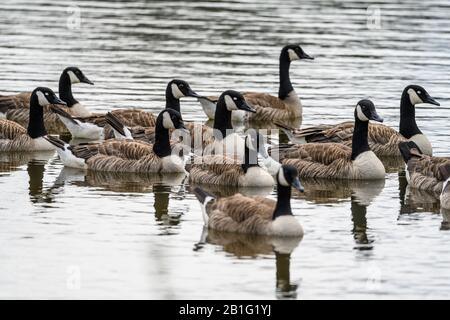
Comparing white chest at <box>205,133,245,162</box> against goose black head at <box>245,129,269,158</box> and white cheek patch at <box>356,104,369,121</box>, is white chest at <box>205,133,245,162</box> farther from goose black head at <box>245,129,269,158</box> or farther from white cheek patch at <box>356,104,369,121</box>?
white cheek patch at <box>356,104,369,121</box>

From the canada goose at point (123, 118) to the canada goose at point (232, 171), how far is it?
9.90 ft

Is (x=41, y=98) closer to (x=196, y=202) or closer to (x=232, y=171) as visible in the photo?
(x=232, y=171)

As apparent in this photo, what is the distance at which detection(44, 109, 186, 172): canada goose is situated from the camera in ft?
71.5

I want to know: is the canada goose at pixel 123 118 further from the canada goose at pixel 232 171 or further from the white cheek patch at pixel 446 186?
the white cheek patch at pixel 446 186

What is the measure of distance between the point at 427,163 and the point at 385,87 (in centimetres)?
1079

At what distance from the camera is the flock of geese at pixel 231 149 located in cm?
1758

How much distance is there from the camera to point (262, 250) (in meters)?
16.6

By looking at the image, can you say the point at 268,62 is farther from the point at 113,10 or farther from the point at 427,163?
the point at 427,163

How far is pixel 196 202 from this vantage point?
64.6 feet

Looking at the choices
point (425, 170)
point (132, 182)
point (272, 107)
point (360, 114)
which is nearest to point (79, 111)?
point (272, 107)

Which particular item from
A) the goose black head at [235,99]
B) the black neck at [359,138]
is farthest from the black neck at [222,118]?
the black neck at [359,138]

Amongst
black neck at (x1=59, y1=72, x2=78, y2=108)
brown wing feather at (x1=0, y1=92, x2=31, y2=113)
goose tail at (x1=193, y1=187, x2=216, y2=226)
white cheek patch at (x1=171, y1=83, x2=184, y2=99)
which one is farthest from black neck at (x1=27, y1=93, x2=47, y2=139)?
goose tail at (x1=193, y1=187, x2=216, y2=226)

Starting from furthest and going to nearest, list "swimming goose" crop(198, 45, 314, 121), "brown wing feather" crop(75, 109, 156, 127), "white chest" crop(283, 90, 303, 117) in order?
"white chest" crop(283, 90, 303, 117)
"swimming goose" crop(198, 45, 314, 121)
"brown wing feather" crop(75, 109, 156, 127)

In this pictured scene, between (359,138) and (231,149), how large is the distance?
2315 mm
